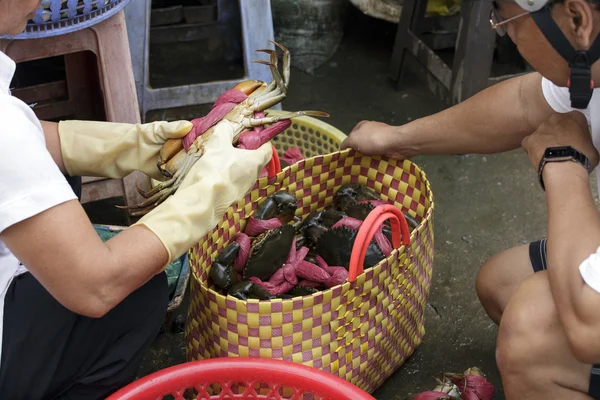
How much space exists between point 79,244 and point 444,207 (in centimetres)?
198

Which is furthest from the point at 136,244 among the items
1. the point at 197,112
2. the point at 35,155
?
the point at 197,112

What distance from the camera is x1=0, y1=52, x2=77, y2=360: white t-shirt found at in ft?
4.25

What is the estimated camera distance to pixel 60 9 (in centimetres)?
207

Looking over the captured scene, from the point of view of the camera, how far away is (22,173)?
131 centimetres

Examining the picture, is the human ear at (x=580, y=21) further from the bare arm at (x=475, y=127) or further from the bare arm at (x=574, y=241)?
the bare arm at (x=475, y=127)

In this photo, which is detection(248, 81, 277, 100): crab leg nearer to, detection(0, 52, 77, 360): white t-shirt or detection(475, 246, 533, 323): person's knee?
detection(0, 52, 77, 360): white t-shirt

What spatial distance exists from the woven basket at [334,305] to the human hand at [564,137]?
40 centimetres

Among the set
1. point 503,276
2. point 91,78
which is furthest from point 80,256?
point 91,78

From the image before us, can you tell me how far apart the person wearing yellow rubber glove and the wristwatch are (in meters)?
0.66

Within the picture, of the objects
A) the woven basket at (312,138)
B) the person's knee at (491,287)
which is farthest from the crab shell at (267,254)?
the woven basket at (312,138)

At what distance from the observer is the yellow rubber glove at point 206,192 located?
5.03 feet

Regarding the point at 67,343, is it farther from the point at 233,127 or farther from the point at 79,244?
the point at 233,127

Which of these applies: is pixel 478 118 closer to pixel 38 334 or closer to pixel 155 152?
pixel 155 152

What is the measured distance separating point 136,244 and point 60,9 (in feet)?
3.03
